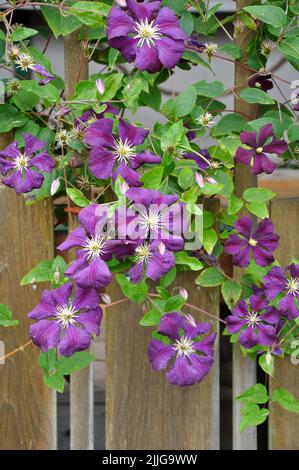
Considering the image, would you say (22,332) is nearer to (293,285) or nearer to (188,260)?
(188,260)

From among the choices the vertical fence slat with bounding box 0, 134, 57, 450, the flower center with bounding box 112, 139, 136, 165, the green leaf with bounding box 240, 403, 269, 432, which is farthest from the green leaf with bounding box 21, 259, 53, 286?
the green leaf with bounding box 240, 403, 269, 432

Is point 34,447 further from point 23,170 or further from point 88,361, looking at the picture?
point 23,170

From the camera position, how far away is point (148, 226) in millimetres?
1083

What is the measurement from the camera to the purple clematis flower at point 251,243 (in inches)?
50.9

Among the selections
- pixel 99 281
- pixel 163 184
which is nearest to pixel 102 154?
pixel 163 184

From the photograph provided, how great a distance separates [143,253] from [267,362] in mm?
416

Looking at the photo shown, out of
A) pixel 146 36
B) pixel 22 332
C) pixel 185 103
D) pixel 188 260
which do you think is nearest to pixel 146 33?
pixel 146 36

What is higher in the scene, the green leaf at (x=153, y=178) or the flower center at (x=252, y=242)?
the green leaf at (x=153, y=178)

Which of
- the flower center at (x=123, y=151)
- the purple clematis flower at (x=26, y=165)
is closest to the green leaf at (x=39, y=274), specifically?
the purple clematis flower at (x=26, y=165)

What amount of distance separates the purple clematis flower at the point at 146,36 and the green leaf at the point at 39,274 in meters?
0.43

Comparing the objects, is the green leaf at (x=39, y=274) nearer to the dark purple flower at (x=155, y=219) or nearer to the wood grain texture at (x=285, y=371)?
the dark purple flower at (x=155, y=219)

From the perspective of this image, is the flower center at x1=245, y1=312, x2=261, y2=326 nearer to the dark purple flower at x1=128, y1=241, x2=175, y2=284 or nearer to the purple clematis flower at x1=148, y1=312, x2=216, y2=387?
the purple clematis flower at x1=148, y1=312, x2=216, y2=387

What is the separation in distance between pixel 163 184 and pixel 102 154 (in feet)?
0.44

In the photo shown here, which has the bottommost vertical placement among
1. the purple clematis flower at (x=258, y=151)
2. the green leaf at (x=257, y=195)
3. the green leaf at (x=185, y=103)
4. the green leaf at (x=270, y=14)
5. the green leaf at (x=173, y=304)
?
the green leaf at (x=173, y=304)
